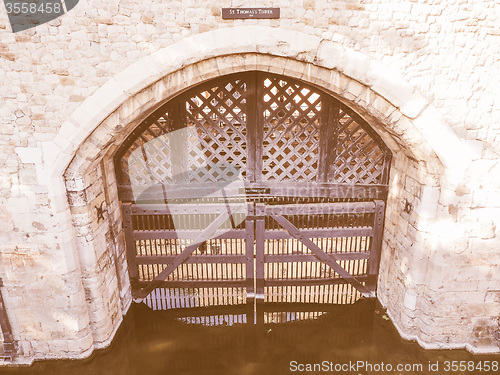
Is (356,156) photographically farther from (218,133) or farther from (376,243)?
(218,133)

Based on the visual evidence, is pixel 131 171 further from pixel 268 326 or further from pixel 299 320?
pixel 299 320

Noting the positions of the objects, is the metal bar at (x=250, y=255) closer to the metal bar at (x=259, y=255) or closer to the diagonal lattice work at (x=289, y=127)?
the metal bar at (x=259, y=255)

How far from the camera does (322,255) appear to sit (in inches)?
211

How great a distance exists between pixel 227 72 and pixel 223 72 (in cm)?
4

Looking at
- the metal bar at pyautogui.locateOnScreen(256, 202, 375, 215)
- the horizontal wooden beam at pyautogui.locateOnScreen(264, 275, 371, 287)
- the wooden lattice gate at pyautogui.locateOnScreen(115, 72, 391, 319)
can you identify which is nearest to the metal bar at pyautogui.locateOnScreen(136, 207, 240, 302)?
the wooden lattice gate at pyautogui.locateOnScreen(115, 72, 391, 319)

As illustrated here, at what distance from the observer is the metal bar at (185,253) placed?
5.15 metres

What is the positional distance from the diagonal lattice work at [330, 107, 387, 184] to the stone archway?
0.28 metres

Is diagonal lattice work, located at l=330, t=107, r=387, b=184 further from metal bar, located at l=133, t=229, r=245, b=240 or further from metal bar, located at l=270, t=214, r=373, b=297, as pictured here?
metal bar, located at l=133, t=229, r=245, b=240

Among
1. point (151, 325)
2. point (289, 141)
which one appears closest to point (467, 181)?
point (289, 141)

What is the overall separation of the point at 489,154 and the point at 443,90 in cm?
90

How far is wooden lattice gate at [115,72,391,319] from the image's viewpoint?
14.9ft

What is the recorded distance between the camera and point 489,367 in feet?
13.9

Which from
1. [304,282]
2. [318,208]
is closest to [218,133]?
[318,208]

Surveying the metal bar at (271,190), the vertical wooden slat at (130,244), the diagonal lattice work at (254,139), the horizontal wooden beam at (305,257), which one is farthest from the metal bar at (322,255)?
the vertical wooden slat at (130,244)
